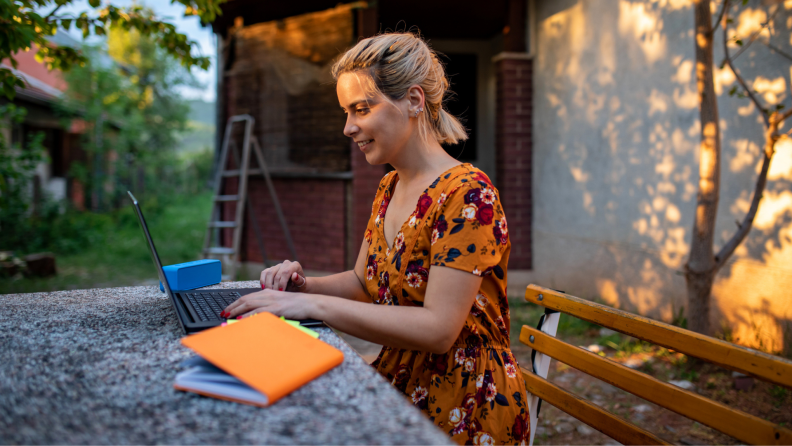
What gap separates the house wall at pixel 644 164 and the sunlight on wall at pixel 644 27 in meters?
0.01

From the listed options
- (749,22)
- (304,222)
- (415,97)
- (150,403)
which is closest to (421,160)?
(415,97)

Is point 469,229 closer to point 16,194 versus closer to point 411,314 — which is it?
point 411,314

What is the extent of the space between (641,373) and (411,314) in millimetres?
674

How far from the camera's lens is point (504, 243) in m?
1.45

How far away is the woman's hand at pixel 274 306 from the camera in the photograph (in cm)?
137

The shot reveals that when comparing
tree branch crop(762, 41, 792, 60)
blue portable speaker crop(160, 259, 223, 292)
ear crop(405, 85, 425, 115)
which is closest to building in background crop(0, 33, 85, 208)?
blue portable speaker crop(160, 259, 223, 292)

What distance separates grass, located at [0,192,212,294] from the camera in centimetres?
673

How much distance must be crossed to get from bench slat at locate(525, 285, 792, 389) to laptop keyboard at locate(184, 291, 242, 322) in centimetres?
99

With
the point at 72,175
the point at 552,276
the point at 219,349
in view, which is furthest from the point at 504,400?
the point at 72,175

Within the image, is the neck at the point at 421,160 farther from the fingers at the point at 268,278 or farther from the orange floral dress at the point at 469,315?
the fingers at the point at 268,278

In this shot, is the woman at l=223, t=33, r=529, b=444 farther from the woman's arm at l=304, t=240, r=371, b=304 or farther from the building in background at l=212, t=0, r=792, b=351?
the building in background at l=212, t=0, r=792, b=351

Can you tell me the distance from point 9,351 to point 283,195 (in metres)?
5.42

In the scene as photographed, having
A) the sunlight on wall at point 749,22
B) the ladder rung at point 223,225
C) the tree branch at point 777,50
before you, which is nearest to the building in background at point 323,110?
the ladder rung at point 223,225

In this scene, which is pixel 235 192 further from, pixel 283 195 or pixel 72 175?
pixel 72 175
